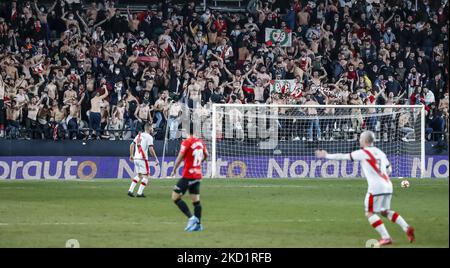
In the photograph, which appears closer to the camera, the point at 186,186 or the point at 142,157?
the point at 186,186

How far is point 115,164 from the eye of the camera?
37.0m

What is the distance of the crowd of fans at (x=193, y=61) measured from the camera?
37.0 meters

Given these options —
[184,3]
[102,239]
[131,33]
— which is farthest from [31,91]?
[102,239]

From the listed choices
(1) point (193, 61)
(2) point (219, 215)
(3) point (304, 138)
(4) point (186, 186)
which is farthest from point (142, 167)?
(1) point (193, 61)

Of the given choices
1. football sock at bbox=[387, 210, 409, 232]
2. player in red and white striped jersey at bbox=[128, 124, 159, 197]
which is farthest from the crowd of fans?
football sock at bbox=[387, 210, 409, 232]

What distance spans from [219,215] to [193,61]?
1766 centimetres

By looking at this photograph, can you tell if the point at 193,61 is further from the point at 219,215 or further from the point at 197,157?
the point at 197,157

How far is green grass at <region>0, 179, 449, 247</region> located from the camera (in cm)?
1816

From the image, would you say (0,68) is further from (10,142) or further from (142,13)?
(142,13)

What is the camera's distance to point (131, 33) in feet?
133

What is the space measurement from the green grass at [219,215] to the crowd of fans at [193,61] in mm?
3678

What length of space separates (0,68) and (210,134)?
7.82 m

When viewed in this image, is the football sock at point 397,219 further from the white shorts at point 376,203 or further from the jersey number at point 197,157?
the jersey number at point 197,157

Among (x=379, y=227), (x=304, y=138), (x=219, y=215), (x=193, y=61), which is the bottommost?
(x=219, y=215)
